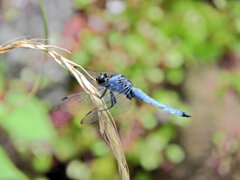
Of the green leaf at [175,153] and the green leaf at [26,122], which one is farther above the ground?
the green leaf at [26,122]

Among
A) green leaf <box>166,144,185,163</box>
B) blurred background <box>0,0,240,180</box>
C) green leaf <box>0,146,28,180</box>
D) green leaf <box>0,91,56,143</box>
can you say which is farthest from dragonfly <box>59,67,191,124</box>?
green leaf <box>166,144,185,163</box>

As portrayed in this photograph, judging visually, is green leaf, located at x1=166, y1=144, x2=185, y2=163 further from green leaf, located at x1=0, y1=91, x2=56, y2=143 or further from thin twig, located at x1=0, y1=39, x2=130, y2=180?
thin twig, located at x1=0, y1=39, x2=130, y2=180

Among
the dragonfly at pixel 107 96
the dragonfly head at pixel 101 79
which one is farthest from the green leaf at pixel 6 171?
the dragonfly head at pixel 101 79

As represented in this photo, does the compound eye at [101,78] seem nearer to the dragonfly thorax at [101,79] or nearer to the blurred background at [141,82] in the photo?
the dragonfly thorax at [101,79]

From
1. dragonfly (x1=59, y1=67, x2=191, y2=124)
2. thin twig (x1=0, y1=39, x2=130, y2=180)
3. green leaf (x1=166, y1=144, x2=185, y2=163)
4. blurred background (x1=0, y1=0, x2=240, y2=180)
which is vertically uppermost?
thin twig (x1=0, y1=39, x2=130, y2=180)

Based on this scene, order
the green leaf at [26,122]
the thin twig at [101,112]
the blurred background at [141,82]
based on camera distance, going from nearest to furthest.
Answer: the thin twig at [101,112], the green leaf at [26,122], the blurred background at [141,82]

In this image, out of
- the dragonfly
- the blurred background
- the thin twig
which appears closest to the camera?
the thin twig

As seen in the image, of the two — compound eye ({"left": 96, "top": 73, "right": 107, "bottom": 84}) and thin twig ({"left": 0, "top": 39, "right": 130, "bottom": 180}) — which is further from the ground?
thin twig ({"left": 0, "top": 39, "right": 130, "bottom": 180})

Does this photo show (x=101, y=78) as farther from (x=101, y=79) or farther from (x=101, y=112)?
(x=101, y=112)

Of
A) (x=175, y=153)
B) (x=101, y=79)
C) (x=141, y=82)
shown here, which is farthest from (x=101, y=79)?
(x=175, y=153)

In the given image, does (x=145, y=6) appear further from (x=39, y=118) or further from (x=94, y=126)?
(x=39, y=118)
